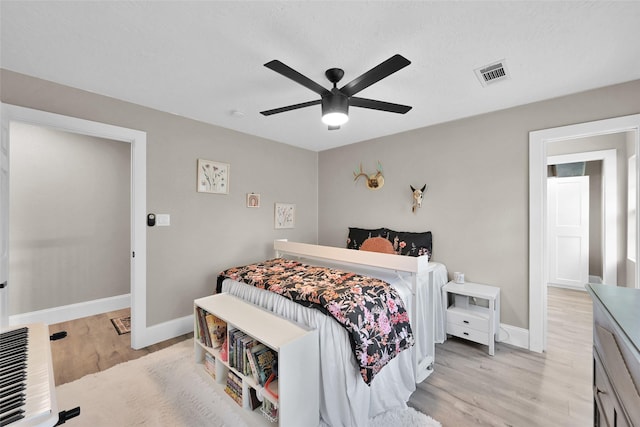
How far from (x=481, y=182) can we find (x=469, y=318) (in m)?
1.41

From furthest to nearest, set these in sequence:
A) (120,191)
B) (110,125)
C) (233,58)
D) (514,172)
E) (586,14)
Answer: (120,191) → (514,172) → (110,125) → (233,58) → (586,14)

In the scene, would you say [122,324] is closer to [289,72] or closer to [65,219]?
[65,219]

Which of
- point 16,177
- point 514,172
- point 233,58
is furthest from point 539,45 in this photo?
point 16,177

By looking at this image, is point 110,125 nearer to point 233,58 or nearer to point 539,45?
point 233,58

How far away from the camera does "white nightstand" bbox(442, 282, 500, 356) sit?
2482 mm

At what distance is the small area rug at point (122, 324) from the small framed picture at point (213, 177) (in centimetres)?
176

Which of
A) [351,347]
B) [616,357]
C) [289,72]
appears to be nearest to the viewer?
[616,357]

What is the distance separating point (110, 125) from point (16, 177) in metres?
1.59

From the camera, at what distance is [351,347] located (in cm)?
163

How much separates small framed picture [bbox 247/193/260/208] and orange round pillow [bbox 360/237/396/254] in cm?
154

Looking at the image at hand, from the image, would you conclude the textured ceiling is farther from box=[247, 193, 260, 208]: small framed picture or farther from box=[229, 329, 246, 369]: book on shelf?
box=[229, 329, 246, 369]: book on shelf

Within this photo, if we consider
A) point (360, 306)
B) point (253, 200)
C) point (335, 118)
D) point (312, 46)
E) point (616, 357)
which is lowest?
point (360, 306)

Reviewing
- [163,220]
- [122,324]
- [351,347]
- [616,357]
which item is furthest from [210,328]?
[616,357]

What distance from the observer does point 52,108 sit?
7.11ft
